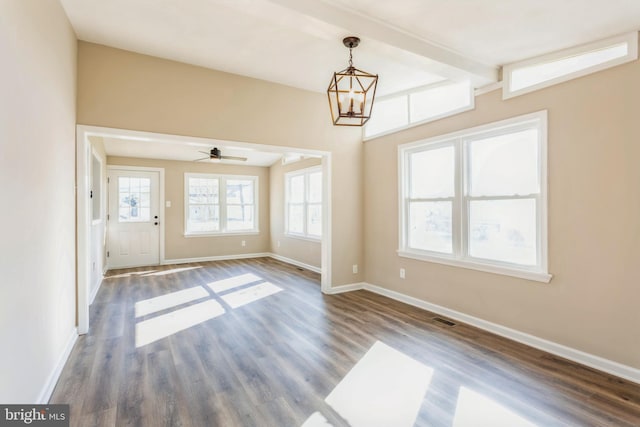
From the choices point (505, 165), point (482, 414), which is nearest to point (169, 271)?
point (482, 414)

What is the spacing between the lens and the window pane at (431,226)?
3.90 metres

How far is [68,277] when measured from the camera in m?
2.92

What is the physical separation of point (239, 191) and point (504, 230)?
20.7 ft

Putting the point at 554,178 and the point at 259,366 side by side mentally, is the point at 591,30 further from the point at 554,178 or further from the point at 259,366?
the point at 259,366

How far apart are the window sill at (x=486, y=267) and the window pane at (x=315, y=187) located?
8.22 feet

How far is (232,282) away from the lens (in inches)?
217

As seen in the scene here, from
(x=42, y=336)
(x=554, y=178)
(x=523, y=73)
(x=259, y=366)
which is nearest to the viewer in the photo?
(x=42, y=336)

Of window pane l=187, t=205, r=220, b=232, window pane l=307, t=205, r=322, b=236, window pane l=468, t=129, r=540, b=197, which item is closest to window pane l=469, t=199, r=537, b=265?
window pane l=468, t=129, r=540, b=197

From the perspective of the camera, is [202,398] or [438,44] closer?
[202,398]

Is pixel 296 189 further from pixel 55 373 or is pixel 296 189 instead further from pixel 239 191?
pixel 55 373

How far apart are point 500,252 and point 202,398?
10.1ft

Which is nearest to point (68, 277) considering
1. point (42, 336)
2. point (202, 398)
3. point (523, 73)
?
point (42, 336)

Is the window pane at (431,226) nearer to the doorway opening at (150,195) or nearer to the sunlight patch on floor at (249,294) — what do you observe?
the doorway opening at (150,195)

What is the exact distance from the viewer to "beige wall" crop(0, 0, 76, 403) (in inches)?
61.1
